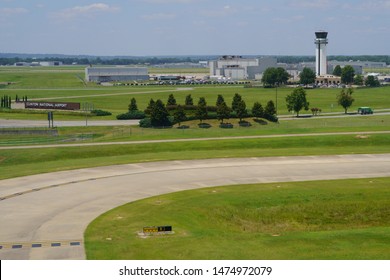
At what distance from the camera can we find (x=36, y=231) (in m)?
40.8

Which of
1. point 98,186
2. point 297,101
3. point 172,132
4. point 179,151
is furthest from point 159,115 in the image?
point 98,186

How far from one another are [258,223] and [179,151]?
29.6 meters

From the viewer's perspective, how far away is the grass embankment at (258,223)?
36062mm

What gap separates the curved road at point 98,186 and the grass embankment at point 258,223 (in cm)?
195

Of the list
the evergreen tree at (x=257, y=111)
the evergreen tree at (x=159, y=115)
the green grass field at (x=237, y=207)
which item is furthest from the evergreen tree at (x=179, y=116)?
the evergreen tree at (x=257, y=111)

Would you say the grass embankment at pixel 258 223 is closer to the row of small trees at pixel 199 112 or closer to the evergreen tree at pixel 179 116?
the row of small trees at pixel 199 112

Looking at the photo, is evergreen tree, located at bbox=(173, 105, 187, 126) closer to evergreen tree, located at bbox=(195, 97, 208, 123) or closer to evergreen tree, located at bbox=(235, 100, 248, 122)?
evergreen tree, located at bbox=(195, 97, 208, 123)

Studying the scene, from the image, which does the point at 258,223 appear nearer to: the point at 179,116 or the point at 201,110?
the point at 179,116

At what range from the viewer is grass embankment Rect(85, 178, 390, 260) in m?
36.1

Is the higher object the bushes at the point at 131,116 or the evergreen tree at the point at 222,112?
the evergreen tree at the point at 222,112

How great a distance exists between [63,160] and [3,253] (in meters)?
35.0

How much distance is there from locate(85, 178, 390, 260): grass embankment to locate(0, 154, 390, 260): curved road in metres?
1.95

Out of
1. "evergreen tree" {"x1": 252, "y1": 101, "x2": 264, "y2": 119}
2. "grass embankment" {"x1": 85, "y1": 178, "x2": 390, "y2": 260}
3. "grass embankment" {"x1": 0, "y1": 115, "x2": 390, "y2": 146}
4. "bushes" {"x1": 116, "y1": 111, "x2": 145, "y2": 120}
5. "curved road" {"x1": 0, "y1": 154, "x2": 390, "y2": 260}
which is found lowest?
"grass embankment" {"x1": 85, "y1": 178, "x2": 390, "y2": 260}

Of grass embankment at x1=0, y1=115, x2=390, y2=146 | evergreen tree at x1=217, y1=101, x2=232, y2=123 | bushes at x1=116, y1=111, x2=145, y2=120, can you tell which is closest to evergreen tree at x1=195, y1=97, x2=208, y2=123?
grass embankment at x1=0, y1=115, x2=390, y2=146
